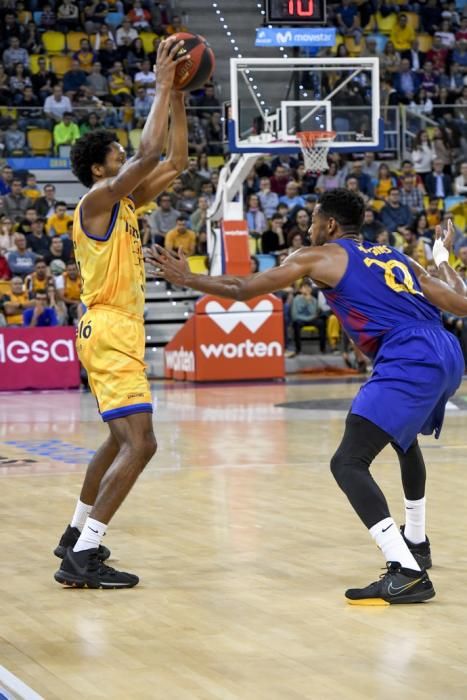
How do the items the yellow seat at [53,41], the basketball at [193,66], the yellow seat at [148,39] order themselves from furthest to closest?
the yellow seat at [148,39], the yellow seat at [53,41], the basketball at [193,66]

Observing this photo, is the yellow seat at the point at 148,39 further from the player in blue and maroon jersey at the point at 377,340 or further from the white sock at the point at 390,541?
the white sock at the point at 390,541

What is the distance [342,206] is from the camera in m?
5.82

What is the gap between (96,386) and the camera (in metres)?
6.10

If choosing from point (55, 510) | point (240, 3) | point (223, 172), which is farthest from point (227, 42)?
point (55, 510)

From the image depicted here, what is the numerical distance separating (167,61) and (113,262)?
0.95 metres

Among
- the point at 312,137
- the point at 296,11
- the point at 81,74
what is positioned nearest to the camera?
the point at 296,11

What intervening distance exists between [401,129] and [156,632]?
1875 centimetres

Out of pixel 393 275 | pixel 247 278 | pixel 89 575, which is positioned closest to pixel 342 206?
pixel 393 275

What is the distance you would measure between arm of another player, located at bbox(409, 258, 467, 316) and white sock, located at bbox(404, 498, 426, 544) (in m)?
0.96

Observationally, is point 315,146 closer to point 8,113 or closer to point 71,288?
point 71,288

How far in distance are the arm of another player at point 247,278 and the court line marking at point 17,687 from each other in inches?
75.4

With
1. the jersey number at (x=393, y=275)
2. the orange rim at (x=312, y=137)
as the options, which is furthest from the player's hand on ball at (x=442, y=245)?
the orange rim at (x=312, y=137)

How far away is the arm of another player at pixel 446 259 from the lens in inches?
238

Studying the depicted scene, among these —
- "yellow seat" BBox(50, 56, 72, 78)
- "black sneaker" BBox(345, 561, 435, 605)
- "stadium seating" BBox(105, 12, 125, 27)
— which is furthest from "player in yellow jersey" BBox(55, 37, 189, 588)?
"stadium seating" BBox(105, 12, 125, 27)
